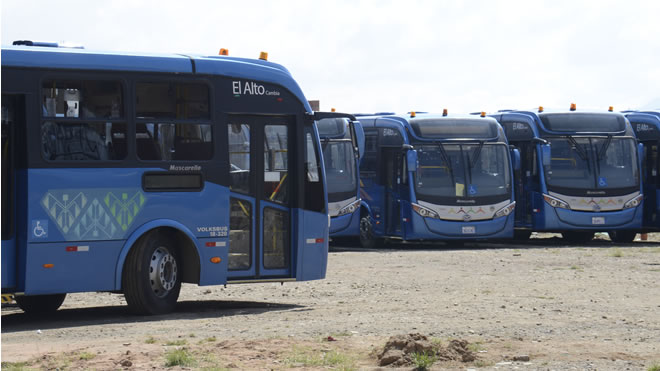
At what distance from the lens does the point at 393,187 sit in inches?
1214

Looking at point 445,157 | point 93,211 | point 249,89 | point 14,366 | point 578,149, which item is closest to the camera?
point 14,366

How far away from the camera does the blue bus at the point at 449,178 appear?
2980 centimetres

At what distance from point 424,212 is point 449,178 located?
1010 mm

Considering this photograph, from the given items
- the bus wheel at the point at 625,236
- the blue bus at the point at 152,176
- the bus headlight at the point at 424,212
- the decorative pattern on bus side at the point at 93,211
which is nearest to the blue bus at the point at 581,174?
the bus wheel at the point at 625,236

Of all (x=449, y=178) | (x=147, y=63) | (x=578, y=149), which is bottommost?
(x=449, y=178)

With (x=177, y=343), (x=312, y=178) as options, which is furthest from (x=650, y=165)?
(x=177, y=343)

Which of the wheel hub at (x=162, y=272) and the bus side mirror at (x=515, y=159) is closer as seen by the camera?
the wheel hub at (x=162, y=272)

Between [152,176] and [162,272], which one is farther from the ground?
[152,176]

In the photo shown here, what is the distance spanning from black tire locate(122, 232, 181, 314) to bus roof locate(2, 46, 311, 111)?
207cm

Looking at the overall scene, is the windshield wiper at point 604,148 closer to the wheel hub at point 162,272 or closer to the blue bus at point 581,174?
the blue bus at point 581,174

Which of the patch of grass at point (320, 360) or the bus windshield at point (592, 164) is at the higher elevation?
the bus windshield at point (592, 164)

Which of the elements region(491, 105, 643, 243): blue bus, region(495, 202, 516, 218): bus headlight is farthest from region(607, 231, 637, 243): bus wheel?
region(495, 202, 516, 218): bus headlight

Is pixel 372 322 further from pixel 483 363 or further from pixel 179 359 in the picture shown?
pixel 179 359

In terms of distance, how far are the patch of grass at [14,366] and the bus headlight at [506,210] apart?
2006 cm
